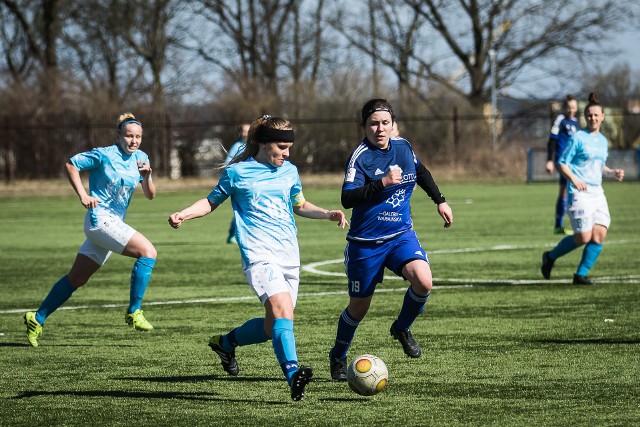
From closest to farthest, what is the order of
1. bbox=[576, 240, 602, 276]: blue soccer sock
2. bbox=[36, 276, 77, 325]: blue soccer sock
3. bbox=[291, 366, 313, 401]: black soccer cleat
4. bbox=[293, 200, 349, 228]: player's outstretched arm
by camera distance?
bbox=[291, 366, 313, 401]: black soccer cleat, bbox=[293, 200, 349, 228]: player's outstretched arm, bbox=[36, 276, 77, 325]: blue soccer sock, bbox=[576, 240, 602, 276]: blue soccer sock

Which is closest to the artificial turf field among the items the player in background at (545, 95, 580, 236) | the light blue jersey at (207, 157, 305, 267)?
the light blue jersey at (207, 157, 305, 267)

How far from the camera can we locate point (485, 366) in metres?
8.12

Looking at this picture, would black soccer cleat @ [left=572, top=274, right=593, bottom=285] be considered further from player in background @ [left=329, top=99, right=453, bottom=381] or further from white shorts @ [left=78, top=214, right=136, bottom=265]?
player in background @ [left=329, top=99, right=453, bottom=381]

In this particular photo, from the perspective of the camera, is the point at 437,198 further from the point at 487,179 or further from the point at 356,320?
the point at 487,179

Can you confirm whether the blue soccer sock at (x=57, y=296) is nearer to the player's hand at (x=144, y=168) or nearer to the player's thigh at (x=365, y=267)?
the player's hand at (x=144, y=168)

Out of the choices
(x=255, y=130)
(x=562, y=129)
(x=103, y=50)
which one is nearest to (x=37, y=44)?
(x=103, y=50)

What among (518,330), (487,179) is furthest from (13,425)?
(487,179)

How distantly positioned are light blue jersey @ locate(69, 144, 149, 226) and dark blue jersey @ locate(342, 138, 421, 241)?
308cm

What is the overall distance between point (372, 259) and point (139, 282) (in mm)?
3067

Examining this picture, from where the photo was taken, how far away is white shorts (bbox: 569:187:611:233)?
13.0 m

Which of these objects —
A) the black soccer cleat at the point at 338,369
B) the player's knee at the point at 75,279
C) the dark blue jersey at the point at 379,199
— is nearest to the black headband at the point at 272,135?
the dark blue jersey at the point at 379,199

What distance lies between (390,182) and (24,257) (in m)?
11.9

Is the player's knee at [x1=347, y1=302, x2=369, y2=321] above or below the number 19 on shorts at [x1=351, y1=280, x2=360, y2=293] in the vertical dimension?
below

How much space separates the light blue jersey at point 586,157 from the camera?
42.7ft
